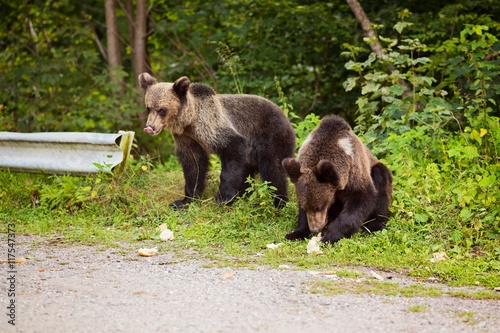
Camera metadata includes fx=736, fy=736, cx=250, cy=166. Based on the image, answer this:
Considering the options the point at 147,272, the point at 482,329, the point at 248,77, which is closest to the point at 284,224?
the point at 147,272

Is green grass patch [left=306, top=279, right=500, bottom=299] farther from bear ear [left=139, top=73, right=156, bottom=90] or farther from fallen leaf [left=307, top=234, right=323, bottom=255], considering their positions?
bear ear [left=139, top=73, right=156, bottom=90]

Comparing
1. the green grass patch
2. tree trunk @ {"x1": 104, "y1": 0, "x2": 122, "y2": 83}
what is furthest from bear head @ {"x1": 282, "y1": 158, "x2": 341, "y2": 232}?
tree trunk @ {"x1": 104, "y1": 0, "x2": 122, "y2": 83}

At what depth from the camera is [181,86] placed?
27.9ft

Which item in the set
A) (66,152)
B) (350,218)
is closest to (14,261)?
(66,152)

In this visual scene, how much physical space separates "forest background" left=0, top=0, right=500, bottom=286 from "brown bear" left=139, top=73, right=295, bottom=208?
69 centimetres

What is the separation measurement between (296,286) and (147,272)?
4.32 ft

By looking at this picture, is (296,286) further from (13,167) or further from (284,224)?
(13,167)

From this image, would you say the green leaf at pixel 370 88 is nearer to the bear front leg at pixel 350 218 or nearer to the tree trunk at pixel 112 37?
the bear front leg at pixel 350 218

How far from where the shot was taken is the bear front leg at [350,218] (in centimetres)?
696

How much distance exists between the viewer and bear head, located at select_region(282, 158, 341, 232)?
6.78 metres

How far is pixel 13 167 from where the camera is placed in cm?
929

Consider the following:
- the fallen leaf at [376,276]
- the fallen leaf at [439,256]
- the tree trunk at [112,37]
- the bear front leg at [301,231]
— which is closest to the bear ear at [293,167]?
the bear front leg at [301,231]

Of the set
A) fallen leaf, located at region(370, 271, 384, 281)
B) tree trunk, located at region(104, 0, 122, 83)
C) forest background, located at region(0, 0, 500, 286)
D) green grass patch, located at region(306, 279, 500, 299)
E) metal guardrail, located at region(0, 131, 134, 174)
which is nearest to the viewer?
green grass patch, located at region(306, 279, 500, 299)

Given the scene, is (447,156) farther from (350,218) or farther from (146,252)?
(146,252)
